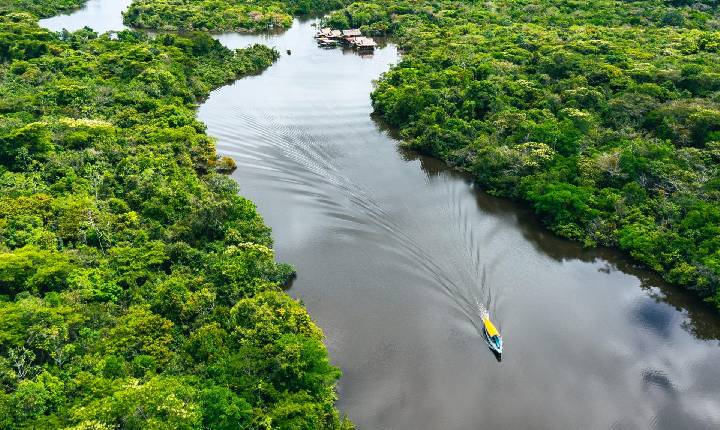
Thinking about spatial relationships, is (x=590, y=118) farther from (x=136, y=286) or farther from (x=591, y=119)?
(x=136, y=286)

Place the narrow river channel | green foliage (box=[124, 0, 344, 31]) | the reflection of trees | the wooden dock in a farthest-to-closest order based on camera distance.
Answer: green foliage (box=[124, 0, 344, 31]), the wooden dock, the reflection of trees, the narrow river channel

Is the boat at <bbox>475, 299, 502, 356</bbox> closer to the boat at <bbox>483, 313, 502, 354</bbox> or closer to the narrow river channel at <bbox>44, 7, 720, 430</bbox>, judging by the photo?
the boat at <bbox>483, 313, 502, 354</bbox>

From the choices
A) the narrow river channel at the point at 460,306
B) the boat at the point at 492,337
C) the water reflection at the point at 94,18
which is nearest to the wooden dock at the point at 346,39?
the water reflection at the point at 94,18

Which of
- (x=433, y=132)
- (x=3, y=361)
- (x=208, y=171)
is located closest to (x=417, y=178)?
(x=433, y=132)

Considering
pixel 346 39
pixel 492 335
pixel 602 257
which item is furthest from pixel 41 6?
pixel 602 257

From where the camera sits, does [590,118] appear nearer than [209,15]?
Yes

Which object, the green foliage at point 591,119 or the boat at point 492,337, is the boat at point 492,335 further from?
the green foliage at point 591,119

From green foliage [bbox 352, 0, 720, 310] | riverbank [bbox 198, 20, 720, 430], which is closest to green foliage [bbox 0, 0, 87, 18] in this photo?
green foliage [bbox 352, 0, 720, 310]
